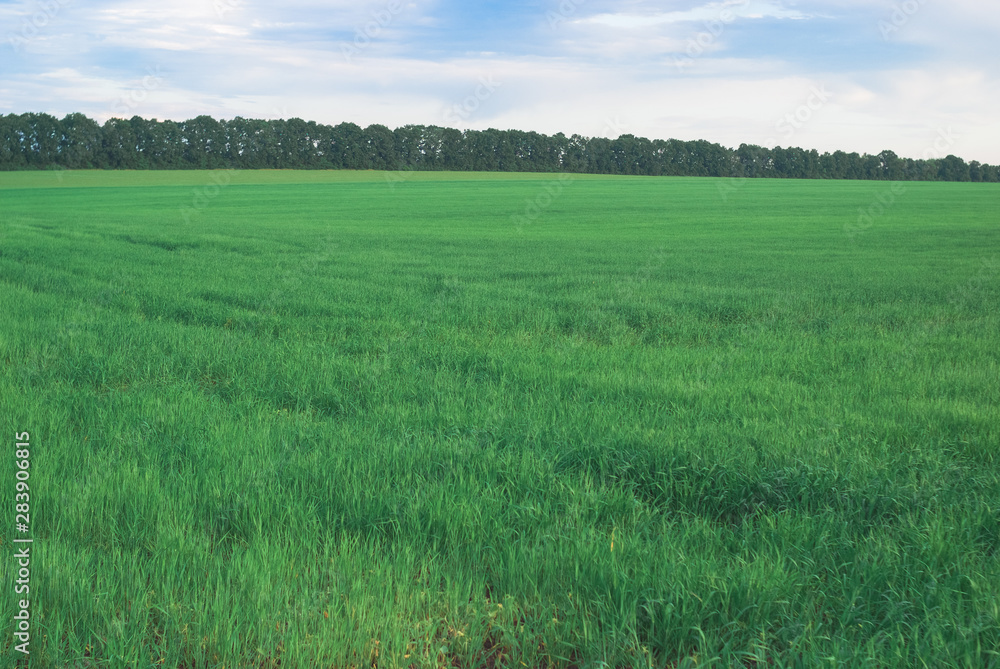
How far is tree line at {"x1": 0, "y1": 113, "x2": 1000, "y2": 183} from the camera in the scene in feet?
301

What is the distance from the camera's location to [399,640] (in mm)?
3168

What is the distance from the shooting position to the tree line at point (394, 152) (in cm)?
9181

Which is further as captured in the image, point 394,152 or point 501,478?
point 394,152

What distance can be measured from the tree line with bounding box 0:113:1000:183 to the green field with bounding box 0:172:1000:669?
9407 cm

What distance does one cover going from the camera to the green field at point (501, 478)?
330 cm

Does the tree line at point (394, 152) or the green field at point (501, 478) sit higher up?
the tree line at point (394, 152)

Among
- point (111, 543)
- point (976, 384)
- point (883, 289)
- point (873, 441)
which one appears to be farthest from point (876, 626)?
Answer: point (883, 289)

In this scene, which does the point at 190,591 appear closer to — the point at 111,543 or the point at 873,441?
the point at 111,543

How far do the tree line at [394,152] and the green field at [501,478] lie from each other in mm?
94068

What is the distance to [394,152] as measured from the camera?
111 m

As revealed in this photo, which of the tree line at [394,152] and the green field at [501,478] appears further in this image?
the tree line at [394,152]

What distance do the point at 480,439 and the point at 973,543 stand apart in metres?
3.45

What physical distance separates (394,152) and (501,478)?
111568 millimetres

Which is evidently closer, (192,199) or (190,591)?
(190,591)
